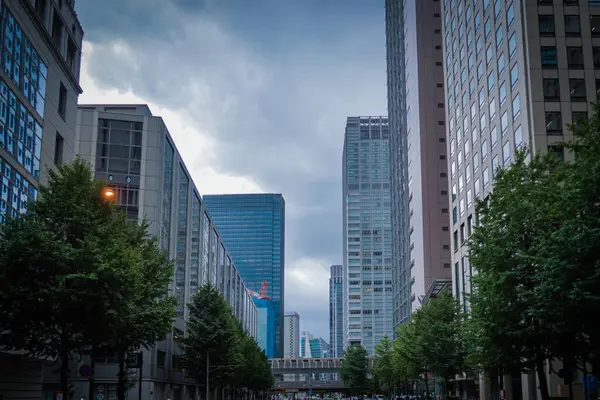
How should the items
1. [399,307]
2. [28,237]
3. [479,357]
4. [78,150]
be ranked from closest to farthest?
[28,237], [479,357], [78,150], [399,307]

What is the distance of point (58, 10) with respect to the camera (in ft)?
149

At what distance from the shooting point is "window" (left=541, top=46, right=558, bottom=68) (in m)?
59.9

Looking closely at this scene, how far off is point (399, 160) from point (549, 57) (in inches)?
3979

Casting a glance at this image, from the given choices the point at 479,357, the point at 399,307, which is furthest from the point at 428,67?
the point at 479,357

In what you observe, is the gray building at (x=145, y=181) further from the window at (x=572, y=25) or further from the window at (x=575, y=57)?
the window at (x=572, y=25)

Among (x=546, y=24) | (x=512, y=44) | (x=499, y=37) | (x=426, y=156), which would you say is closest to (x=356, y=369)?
(x=426, y=156)

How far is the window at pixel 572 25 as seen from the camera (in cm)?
6050

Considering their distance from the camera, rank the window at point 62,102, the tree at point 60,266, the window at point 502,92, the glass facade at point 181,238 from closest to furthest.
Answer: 1. the tree at point 60,266
2. the window at point 62,102
3. the window at point 502,92
4. the glass facade at point 181,238

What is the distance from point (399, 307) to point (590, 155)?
135m

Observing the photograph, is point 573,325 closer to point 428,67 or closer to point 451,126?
point 451,126

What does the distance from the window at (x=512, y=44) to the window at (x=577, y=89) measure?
6.14m

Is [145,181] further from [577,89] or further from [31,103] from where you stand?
[577,89]

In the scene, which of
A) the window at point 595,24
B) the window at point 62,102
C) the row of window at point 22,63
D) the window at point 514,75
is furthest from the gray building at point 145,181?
the window at point 595,24

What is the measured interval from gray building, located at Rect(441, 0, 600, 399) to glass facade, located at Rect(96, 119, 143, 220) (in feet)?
108
